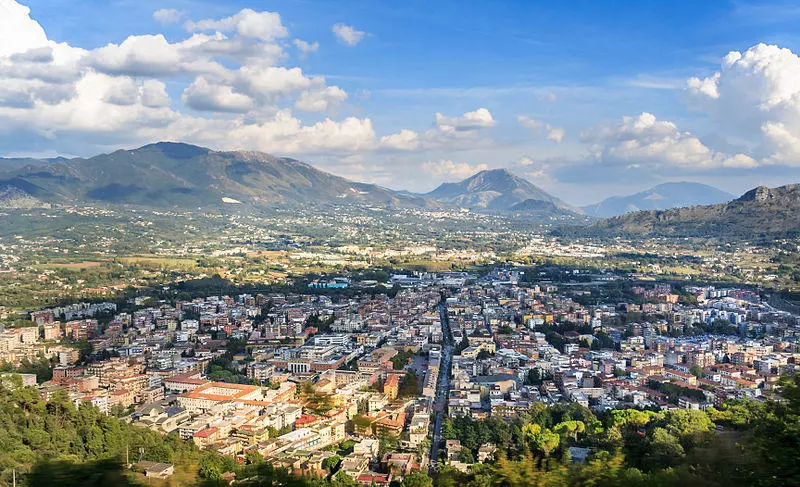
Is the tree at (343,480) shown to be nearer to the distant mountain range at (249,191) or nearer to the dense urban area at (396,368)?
the dense urban area at (396,368)

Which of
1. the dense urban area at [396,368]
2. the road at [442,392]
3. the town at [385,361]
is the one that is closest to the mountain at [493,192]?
the dense urban area at [396,368]

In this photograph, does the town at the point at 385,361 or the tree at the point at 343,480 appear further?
the town at the point at 385,361

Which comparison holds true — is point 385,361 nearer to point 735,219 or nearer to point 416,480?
point 416,480

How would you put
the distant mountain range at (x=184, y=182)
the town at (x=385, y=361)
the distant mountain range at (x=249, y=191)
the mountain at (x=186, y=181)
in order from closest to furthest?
1. the town at (x=385, y=361)
2. the distant mountain range at (x=249, y=191)
3. the distant mountain range at (x=184, y=182)
4. the mountain at (x=186, y=181)

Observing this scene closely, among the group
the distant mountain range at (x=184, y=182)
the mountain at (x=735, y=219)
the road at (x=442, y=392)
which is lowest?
the road at (x=442, y=392)

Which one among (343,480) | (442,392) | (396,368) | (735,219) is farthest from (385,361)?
(735,219)

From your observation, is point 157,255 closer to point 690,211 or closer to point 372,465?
point 372,465

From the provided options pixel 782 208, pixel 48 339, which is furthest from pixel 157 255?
pixel 782 208
